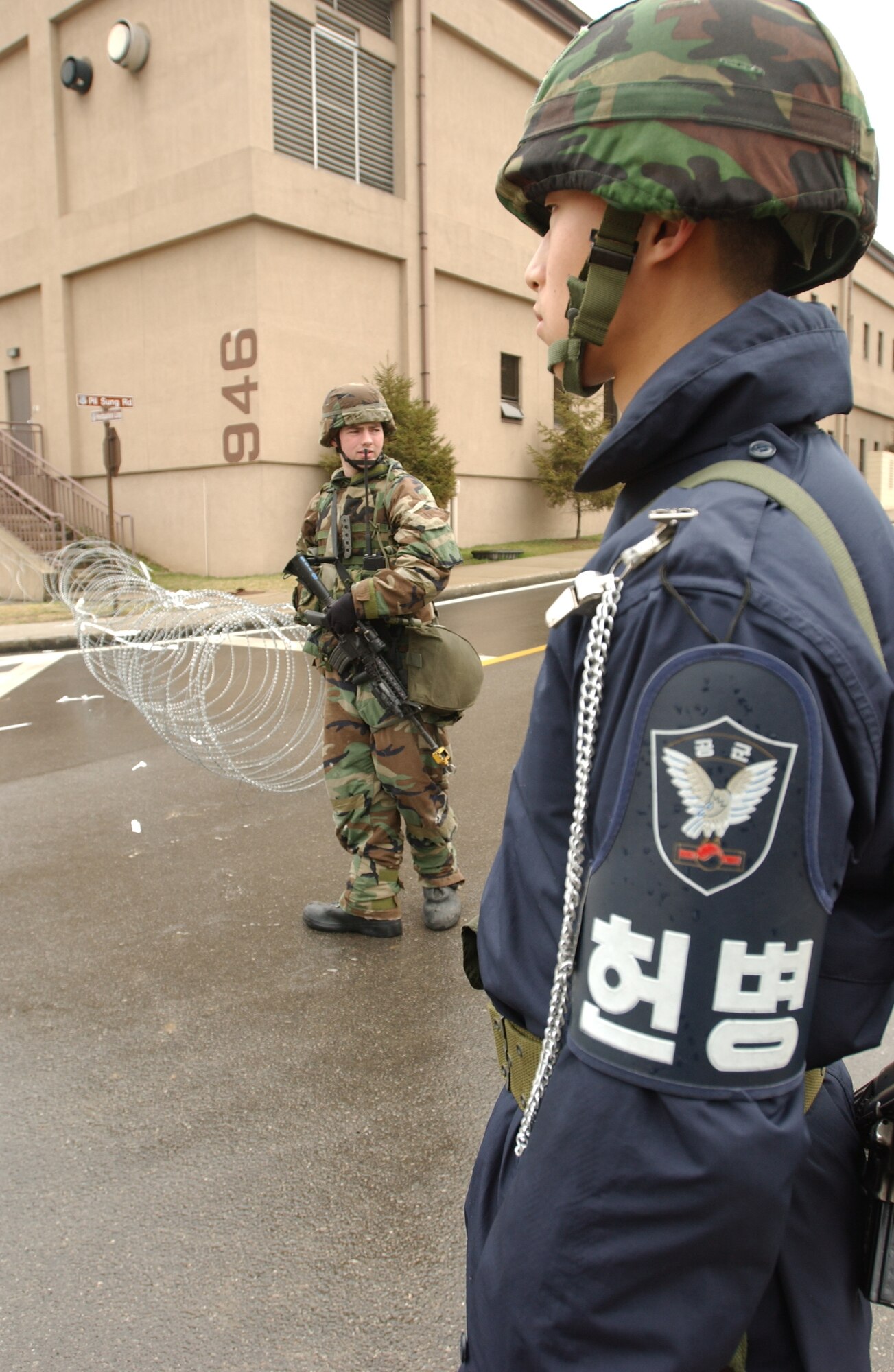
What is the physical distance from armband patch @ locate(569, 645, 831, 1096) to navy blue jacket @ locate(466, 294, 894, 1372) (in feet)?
0.08

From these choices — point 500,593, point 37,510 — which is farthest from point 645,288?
point 37,510

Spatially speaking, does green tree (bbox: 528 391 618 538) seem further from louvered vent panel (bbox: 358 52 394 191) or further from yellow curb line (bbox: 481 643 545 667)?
yellow curb line (bbox: 481 643 545 667)

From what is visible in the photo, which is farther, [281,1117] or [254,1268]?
[281,1117]

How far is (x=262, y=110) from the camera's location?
709 inches

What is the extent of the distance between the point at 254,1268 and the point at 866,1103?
179 centimetres

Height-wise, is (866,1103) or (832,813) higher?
(832,813)

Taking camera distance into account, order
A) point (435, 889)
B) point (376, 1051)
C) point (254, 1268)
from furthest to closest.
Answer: point (435, 889)
point (376, 1051)
point (254, 1268)

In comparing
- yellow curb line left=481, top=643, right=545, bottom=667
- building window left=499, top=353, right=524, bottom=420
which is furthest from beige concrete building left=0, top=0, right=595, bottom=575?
yellow curb line left=481, top=643, right=545, bottom=667

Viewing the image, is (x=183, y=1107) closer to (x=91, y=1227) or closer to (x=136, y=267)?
(x=91, y=1227)

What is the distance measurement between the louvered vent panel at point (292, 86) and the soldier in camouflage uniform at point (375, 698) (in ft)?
55.2

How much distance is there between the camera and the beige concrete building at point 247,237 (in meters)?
18.5

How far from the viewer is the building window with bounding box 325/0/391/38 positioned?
1973cm

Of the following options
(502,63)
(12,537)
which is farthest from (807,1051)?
(502,63)

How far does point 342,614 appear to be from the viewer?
13.9 feet
